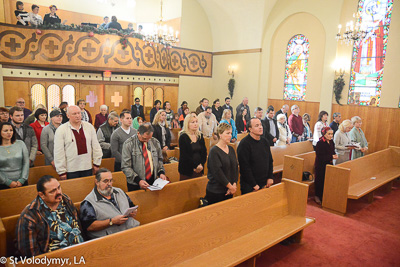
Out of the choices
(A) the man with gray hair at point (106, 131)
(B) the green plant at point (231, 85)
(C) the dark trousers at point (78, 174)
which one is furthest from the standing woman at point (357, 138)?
(B) the green plant at point (231, 85)

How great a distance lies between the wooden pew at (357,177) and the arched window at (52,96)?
794 centimetres

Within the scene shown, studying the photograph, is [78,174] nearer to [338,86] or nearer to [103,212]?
[103,212]

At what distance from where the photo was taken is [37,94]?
27.7 feet

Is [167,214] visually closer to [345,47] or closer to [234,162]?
[234,162]

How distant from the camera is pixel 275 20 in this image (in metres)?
10.6

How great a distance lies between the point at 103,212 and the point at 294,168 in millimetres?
3807

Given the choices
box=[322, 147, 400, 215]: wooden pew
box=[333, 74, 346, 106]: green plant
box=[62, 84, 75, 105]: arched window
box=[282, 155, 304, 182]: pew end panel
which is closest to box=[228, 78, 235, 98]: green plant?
box=[333, 74, 346, 106]: green plant

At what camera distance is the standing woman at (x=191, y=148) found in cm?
382

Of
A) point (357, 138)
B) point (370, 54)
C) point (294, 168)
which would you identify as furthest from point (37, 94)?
point (370, 54)

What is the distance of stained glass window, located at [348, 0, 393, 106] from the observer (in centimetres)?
828

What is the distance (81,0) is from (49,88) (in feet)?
15.4

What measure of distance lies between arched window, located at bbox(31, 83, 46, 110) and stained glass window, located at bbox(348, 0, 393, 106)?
9.56 metres

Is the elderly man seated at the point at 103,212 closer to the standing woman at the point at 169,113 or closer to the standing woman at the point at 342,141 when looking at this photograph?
the standing woman at the point at 342,141

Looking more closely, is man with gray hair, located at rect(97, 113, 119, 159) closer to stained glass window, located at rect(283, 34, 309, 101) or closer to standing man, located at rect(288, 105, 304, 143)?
standing man, located at rect(288, 105, 304, 143)
